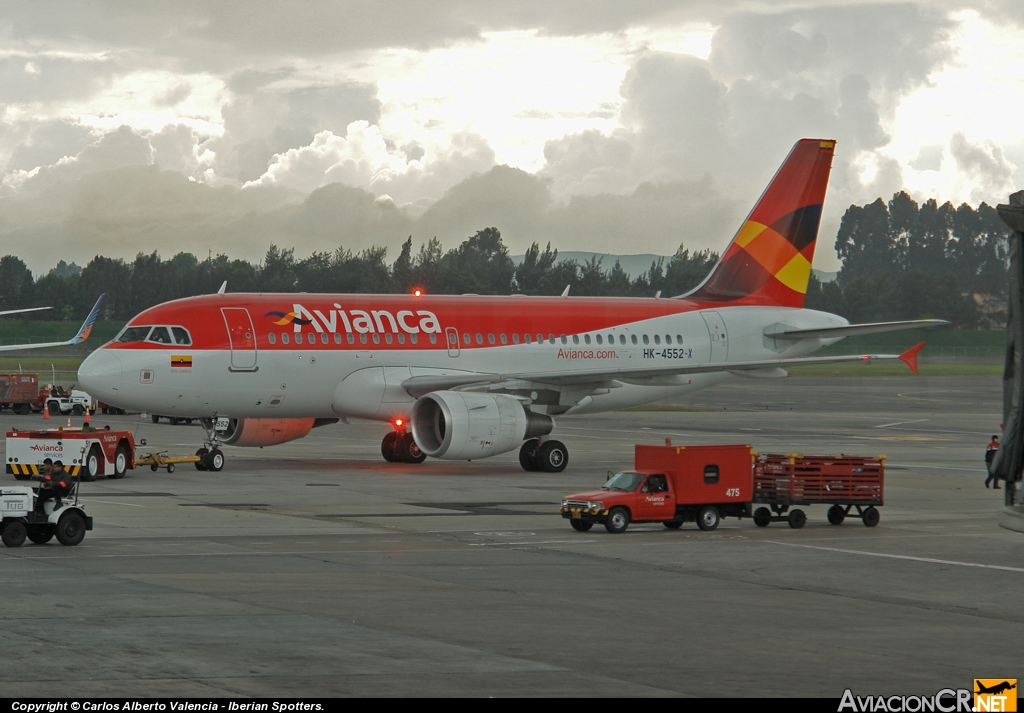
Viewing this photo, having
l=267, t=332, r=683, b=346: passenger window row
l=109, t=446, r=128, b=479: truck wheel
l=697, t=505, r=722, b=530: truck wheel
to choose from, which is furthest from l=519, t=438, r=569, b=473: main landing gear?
l=697, t=505, r=722, b=530: truck wheel

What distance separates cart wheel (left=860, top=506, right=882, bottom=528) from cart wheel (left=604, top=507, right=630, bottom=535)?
5.39 meters

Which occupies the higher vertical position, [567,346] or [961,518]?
[567,346]

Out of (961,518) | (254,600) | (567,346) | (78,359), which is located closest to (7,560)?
(254,600)

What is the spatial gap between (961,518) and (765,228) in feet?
66.2

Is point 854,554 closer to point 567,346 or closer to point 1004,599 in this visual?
point 1004,599

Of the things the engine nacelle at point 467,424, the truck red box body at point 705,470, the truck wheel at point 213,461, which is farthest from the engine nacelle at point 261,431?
the truck red box body at point 705,470

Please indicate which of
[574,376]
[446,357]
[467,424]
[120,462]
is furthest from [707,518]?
[120,462]

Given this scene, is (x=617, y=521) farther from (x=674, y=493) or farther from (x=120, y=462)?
(x=120, y=462)

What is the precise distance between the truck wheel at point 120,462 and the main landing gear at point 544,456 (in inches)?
447

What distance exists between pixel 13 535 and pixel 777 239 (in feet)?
104

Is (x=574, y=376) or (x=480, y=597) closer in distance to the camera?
(x=480, y=597)

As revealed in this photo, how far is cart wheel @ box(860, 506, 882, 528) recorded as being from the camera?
2692 cm

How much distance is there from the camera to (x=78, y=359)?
125 metres

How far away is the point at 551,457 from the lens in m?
38.2
